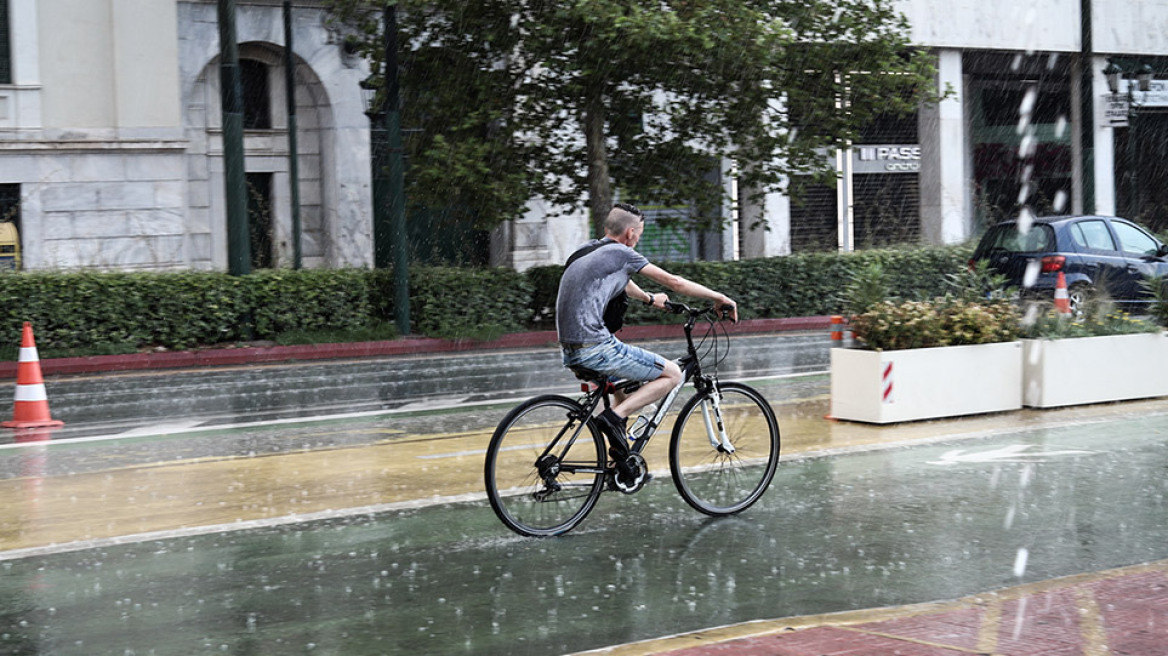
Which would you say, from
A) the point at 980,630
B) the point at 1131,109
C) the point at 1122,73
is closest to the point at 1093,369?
the point at 980,630

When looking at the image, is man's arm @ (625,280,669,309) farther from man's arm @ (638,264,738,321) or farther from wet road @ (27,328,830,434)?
wet road @ (27,328,830,434)

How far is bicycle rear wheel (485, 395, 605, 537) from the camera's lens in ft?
22.9

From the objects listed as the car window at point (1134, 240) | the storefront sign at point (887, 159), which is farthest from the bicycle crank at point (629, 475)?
the storefront sign at point (887, 159)

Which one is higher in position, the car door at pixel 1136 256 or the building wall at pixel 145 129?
the building wall at pixel 145 129

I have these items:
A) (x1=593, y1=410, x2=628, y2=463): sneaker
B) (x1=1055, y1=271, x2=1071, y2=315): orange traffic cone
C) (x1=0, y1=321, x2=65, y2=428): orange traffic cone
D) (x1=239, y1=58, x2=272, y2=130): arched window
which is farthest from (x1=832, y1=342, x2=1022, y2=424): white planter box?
(x1=239, y1=58, x2=272, y2=130): arched window

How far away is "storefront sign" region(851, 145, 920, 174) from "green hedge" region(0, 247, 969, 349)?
10198mm

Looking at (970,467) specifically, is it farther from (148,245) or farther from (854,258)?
(148,245)

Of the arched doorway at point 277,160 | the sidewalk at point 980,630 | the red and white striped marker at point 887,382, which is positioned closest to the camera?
the sidewalk at point 980,630

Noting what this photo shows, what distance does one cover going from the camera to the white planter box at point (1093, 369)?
1173cm

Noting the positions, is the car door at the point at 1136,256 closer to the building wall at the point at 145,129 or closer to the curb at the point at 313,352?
the curb at the point at 313,352

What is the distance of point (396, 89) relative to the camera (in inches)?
802

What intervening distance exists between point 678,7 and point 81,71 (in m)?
11.3

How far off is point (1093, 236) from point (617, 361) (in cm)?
1424

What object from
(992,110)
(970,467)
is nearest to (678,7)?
(970,467)
